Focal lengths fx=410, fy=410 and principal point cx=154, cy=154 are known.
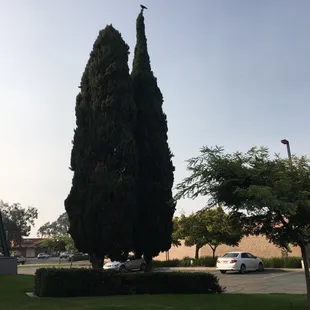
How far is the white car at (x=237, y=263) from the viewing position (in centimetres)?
2547

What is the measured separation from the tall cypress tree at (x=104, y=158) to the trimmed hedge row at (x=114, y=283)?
4.40 ft

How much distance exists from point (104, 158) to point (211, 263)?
20544 mm

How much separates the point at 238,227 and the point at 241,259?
1698 centimetres

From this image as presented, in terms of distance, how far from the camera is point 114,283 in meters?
13.4

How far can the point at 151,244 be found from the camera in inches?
628

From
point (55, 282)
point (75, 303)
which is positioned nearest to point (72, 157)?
point (55, 282)

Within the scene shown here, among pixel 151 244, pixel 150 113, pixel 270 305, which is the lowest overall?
pixel 270 305

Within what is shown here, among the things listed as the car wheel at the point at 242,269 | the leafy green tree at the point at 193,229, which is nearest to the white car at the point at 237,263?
the car wheel at the point at 242,269

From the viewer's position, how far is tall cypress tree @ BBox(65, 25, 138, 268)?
14.6m

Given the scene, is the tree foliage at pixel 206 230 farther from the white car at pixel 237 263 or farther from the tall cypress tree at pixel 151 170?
the tall cypress tree at pixel 151 170

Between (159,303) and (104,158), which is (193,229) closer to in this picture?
(104,158)

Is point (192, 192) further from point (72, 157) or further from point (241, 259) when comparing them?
point (241, 259)

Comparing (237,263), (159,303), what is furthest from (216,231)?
(159,303)

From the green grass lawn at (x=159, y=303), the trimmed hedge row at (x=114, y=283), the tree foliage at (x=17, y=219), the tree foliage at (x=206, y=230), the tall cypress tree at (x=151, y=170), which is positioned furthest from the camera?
the tree foliage at (x=17, y=219)
